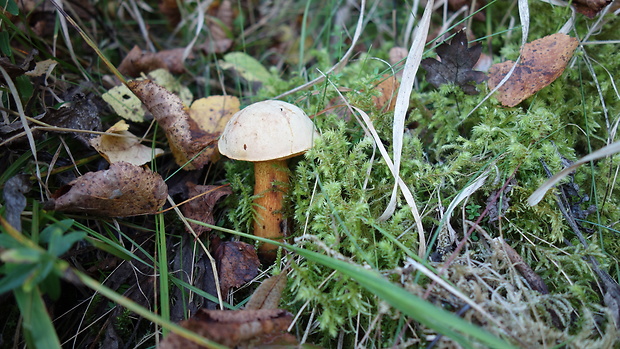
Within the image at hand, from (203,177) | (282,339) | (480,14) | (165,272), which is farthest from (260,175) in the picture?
(480,14)

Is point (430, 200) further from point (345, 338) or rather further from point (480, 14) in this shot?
point (480, 14)

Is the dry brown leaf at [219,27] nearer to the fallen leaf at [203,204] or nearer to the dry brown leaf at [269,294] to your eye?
the fallen leaf at [203,204]

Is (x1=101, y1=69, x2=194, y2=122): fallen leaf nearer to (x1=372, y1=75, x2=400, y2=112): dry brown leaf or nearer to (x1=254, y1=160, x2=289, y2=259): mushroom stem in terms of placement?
(x1=254, y1=160, x2=289, y2=259): mushroom stem

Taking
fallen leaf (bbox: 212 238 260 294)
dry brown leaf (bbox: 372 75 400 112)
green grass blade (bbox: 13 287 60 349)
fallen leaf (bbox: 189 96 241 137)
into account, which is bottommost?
fallen leaf (bbox: 212 238 260 294)

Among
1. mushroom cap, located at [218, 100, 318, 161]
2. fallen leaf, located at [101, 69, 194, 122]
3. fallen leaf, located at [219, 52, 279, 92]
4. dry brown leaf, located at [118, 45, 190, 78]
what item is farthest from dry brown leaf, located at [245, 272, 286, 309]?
dry brown leaf, located at [118, 45, 190, 78]

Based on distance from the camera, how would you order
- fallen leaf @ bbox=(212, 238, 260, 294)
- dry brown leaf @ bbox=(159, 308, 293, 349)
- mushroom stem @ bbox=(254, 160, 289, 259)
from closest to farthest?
dry brown leaf @ bbox=(159, 308, 293, 349), fallen leaf @ bbox=(212, 238, 260, 294), mushroom stem @ bbox=(254, 160, 289, 259)

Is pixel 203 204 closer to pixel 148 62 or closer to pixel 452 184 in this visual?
pixel 452 184

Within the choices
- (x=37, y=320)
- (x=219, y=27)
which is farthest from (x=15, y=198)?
(x=219, y=27)

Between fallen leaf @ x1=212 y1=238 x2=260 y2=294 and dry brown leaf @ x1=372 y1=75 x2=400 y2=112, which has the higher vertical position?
dry brown leaf @ x1=372 y1=75 x2=400 y2=112
